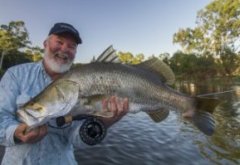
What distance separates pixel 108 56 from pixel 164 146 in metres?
8.89

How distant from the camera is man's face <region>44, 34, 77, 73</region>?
350 cm

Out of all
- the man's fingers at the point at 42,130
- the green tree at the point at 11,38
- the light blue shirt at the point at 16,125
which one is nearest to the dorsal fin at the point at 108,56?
the light blue shirt at the point at 16,125

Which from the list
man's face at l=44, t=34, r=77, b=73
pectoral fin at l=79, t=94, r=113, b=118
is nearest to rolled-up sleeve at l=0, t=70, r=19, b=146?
man's face at l=44, t=34, r=77, b=73

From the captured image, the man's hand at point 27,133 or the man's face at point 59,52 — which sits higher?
the man's face at point 59,52

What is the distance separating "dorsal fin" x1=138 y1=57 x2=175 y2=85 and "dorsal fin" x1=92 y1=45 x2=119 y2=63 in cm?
46

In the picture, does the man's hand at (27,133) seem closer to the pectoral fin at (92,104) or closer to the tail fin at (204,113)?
the pectoral fin at (92,104)

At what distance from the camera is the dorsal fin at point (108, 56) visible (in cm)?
319

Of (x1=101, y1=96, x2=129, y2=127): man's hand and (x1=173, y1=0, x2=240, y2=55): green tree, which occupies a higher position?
(x1=173, y1=0, x2=240, y2=55): green tree

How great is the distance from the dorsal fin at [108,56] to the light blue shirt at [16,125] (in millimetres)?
711

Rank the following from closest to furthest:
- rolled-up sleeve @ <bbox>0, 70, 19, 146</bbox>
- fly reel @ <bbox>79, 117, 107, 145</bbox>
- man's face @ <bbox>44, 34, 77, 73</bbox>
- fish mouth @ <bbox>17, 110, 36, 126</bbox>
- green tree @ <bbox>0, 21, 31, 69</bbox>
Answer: fish mouth @ <bbox>17, 110, 36, 126</bbox>, rolled-up sleeve @ <bbox>0, 70, 19, 146</bbox>, fly reel @ <bbox>79, 117, 107, 145</bbox>, man's face @ <bbox>44, 34, 77, 73</bbox>, green tree @ <bbox>0, 21, 31, 69</bbox>

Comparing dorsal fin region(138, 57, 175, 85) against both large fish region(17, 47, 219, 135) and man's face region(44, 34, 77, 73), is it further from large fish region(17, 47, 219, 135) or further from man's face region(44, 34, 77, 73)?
man's face region(44, 34, 77, 73)

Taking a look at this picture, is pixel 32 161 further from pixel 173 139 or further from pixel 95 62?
pixel 173 139

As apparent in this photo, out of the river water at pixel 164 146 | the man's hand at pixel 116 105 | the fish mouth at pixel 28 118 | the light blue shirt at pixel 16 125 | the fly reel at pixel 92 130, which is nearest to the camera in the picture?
the fish mouth at pixel 28 118

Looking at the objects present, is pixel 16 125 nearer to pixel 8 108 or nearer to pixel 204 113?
pixel 8 108
